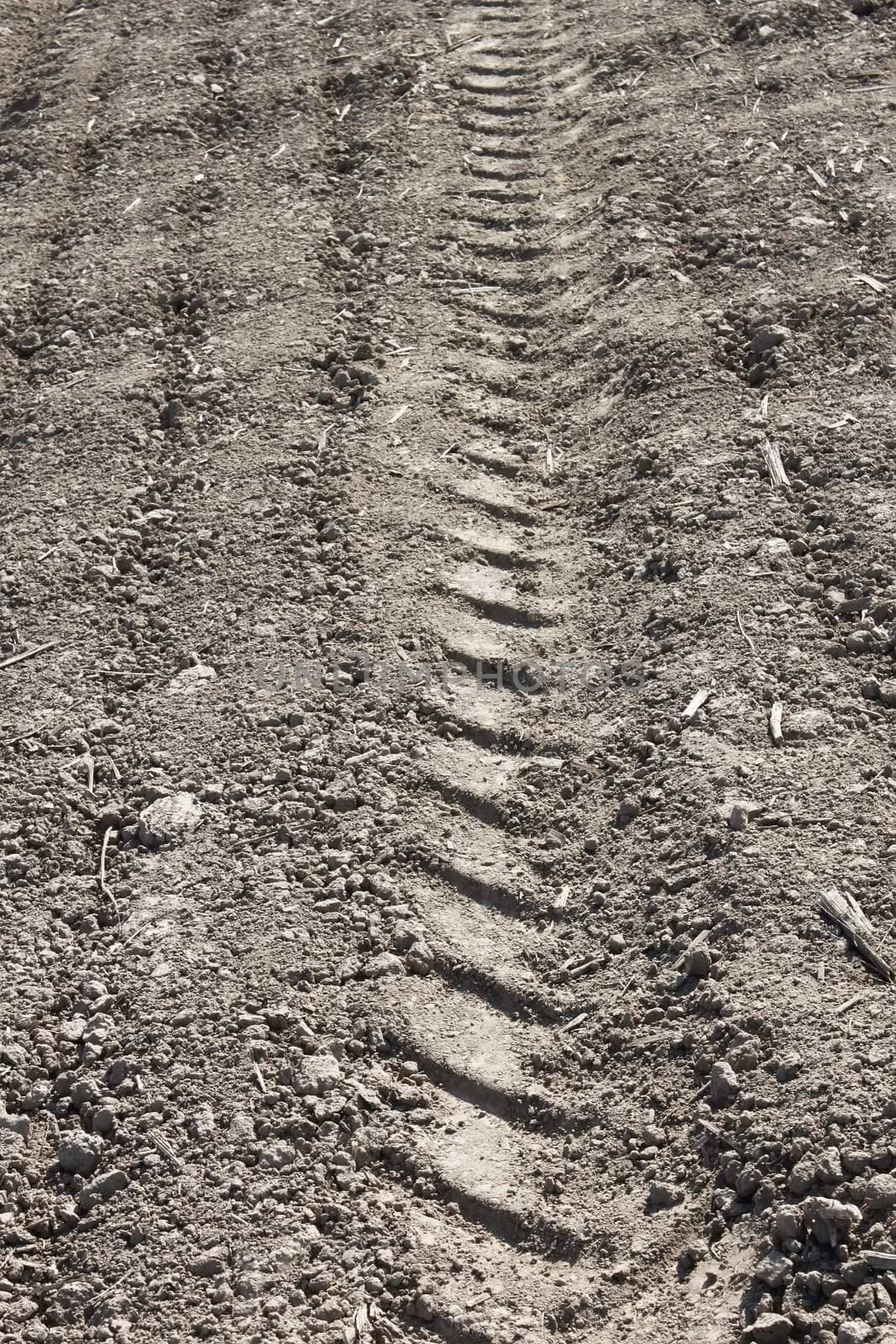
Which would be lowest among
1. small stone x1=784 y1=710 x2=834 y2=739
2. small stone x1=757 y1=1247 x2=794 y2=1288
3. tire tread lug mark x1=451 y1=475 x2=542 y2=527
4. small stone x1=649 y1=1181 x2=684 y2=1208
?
small stone x1=649 y1=1181 x2=684 y2=1208

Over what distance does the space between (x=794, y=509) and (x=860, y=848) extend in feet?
4.13

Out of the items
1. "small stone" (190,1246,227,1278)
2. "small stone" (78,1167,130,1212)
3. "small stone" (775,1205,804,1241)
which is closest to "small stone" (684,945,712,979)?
"small stone" (775,1205,804,1241)

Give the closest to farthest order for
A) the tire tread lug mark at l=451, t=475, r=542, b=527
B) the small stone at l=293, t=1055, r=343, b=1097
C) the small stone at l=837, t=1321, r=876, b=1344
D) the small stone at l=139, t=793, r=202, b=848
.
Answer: the small stone at l=837, t=1321, r=876, b=1344 → the small stone at l=293, t=1055, r=343, b=1097 → the small stone at l=139, t=793, r=202, b=848 → the tire tread lug mark at l=451, t=475, r=542, b=527

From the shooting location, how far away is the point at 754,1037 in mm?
3014

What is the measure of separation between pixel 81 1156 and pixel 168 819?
3.11 feet

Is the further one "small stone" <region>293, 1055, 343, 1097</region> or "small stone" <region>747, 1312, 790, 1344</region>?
"small stone" <region>293, 1055, 343, 1097</region>

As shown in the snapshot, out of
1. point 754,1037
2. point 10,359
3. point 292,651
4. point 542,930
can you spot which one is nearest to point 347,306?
point 10,359

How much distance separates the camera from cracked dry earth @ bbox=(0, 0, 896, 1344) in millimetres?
2906

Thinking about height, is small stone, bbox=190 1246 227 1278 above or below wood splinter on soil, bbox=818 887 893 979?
below

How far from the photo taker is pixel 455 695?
4012mm

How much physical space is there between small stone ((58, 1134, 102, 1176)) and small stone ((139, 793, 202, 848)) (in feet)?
2.74

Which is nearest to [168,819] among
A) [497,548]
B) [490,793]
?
[490,793]

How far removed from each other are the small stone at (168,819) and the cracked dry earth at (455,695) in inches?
0.4

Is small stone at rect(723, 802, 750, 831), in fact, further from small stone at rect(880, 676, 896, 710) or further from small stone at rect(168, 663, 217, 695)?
small stone at rect(168, 663, 217, 695)
